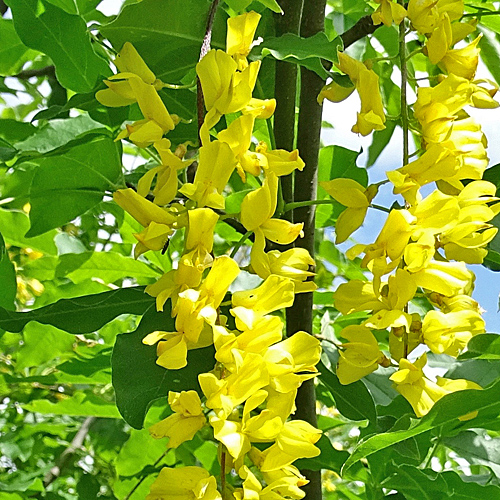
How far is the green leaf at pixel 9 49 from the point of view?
81 centimetres

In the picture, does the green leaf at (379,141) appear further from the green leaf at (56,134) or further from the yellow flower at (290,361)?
the yellow flower at (290,361)

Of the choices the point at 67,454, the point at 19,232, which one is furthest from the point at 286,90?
the point at 67,454

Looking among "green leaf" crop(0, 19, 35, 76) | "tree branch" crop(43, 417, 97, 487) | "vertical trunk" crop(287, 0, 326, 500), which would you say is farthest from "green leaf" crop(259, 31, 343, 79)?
"tree branch" crop(43, 417, 97, 487)

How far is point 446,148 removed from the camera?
458 millimetres

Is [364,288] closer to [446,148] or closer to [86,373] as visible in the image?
[446,148]

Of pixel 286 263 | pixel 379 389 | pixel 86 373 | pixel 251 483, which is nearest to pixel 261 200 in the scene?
pixel 286 263

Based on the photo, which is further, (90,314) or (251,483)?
(90,314)

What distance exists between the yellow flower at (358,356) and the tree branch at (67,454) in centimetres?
110

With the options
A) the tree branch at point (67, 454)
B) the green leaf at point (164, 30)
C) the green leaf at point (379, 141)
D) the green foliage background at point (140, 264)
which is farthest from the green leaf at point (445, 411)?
the tree branch at point (67, 454)

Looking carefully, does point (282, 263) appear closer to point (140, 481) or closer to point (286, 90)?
point (286, 90)

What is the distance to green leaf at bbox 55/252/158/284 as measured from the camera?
3.02 feet

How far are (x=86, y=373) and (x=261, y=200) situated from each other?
472mm

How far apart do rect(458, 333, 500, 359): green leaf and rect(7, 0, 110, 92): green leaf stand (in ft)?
1.31

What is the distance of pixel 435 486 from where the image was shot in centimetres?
48
